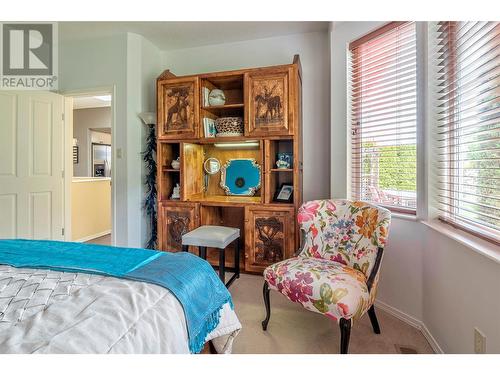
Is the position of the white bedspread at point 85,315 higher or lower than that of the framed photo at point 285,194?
lower

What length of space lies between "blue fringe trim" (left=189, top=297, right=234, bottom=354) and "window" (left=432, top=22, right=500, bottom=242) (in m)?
1.33

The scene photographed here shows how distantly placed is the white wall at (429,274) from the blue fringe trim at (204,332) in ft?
3.90

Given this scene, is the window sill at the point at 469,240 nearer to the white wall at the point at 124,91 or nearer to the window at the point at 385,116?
the window at the point at 385,116

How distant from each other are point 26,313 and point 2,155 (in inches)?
111

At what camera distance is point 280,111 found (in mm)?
2484

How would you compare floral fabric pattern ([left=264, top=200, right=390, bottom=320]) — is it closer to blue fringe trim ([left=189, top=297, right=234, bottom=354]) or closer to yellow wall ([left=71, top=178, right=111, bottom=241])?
blue fringe trim ([left=189, top=297, right=234, bottom=354])

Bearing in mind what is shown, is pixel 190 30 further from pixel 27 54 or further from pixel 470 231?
pixel 470 231

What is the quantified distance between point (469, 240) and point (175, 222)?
247 cm

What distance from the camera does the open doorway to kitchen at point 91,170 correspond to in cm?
397

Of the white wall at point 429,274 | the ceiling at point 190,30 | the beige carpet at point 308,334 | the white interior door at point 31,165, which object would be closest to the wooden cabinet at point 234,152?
the white wall at point 429,274

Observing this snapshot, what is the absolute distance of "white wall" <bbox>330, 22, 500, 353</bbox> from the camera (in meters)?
1.16

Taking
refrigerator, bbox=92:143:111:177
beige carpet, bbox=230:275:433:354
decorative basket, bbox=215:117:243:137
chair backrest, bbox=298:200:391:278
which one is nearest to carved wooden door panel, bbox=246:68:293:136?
decorative basket, bbox=215:117:243:137
